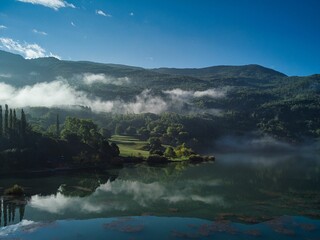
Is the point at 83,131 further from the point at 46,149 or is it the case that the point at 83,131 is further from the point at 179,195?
the point at 179,195

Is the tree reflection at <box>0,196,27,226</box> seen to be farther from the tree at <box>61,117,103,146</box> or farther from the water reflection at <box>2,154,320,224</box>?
the tree at <box>61,117,103,146</box>

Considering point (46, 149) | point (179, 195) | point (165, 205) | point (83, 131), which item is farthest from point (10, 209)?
point (83, 131)

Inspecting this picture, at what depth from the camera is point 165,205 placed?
5756 cm

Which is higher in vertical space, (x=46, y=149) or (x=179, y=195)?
(x=46, y=149)

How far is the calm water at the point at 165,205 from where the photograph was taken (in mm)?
43312

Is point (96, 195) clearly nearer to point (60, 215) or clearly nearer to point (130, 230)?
point (60, 215)

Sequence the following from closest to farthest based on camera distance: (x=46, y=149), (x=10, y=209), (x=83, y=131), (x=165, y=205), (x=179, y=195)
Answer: (x=10, y=209) < (x=165, y=205) < (x=179, y=195) < (x=46, y=149) < (x=83, y=131)

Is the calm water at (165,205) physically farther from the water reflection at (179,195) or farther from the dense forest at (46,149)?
the dense forest at (46,149)

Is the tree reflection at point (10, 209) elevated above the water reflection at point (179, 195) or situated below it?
above

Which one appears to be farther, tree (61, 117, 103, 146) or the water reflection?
tree (61, 117, 103, 146)

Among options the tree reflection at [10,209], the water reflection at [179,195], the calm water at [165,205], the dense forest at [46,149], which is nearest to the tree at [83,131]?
the dense forest at [46,149]

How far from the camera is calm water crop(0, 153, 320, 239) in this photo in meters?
43.3

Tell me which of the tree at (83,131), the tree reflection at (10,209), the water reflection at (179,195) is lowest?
the water reflection at (179,195)

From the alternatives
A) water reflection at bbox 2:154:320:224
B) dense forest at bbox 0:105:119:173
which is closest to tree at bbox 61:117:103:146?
dense forest at bbox 0:105:119:173
